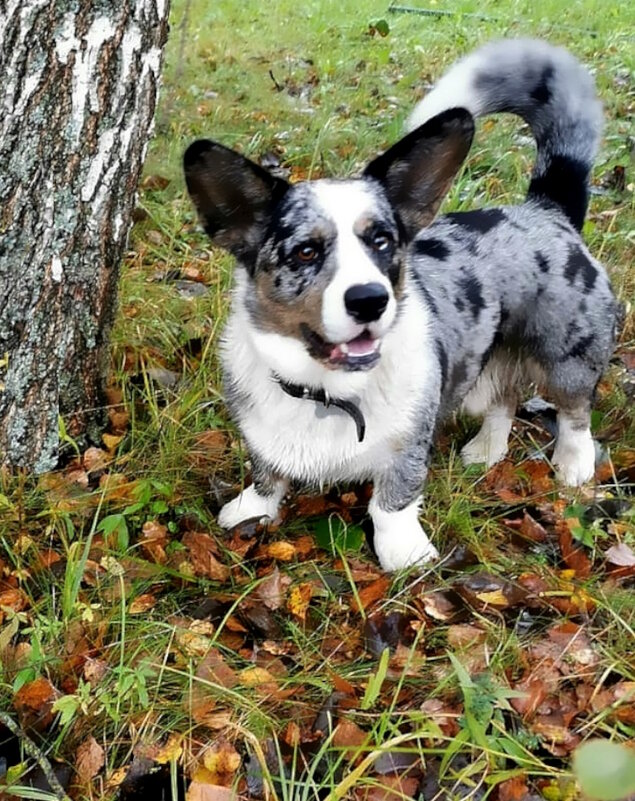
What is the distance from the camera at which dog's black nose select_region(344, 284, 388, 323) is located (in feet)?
6.38

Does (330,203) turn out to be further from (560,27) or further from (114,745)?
(560,27)

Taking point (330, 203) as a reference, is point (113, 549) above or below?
below

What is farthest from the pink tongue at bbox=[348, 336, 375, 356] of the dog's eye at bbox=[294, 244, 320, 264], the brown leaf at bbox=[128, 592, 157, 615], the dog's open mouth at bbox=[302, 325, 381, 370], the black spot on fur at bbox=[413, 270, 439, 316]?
the brown leaf at bbox=[128, 592, 157, 615]

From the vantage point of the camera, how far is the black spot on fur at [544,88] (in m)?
2.71

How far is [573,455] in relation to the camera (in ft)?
9.43

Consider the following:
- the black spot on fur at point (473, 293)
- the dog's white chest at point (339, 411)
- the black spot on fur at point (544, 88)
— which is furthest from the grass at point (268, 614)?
the black spot on fur at point (544, 88)

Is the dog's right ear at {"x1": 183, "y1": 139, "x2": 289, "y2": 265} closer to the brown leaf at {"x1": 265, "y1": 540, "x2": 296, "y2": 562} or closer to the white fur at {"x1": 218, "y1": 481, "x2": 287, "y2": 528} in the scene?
the white fur at {"x1": 218, "y1": 481, "x2": 287, "y2": 528}

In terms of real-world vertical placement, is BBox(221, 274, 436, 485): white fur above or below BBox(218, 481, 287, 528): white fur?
above

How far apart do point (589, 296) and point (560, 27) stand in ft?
15.6

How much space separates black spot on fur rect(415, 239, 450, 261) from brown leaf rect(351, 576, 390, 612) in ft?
3.58

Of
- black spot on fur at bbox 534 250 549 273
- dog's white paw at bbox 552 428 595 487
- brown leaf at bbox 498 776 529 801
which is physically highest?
black spot on fur at bbox 534 250 549 273

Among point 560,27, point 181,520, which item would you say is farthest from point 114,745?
point 560,27

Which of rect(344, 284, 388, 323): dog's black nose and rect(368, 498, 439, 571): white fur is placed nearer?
rect(344, 284, 388, 323): dog's black nose

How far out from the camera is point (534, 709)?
197 cm
